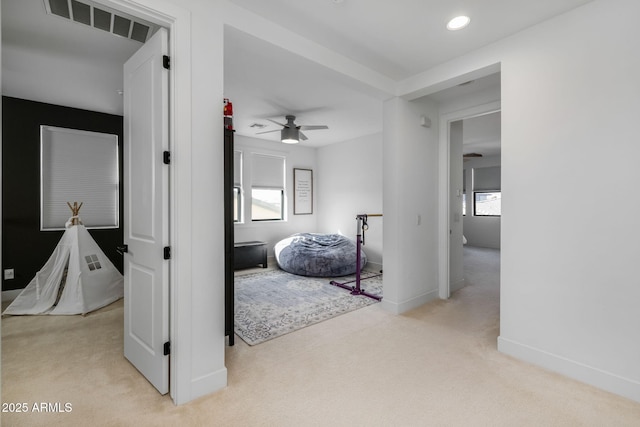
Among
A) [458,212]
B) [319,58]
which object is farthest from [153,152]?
[458,212]

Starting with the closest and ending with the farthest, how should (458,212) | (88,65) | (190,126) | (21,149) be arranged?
(190,126), (88,65), (21,149), (458,212)

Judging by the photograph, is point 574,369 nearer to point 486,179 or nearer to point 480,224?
point 480,224

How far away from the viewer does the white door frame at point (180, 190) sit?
2008 millimetres

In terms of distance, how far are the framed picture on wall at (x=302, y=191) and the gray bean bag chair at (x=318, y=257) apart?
1.30 m

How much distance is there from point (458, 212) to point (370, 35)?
2905 millimetres

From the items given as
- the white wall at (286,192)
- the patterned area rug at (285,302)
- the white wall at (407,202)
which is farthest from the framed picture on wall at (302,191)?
the white wall at (407,202)

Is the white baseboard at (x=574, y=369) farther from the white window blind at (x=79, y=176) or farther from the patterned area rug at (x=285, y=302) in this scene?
the white window blind at (x=79, y=176)

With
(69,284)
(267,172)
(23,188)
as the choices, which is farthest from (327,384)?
(267,172)

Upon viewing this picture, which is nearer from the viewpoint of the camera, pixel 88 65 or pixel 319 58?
pixel 319 58

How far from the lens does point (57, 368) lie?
7.98 feet

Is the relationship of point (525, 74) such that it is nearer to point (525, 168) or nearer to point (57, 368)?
point (525, 168)

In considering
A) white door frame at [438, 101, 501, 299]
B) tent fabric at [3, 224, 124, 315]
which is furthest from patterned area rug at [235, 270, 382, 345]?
tent fabric at [3, 224, 124, 315]

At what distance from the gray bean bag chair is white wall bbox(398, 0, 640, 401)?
2772mm

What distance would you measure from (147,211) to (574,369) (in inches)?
129
